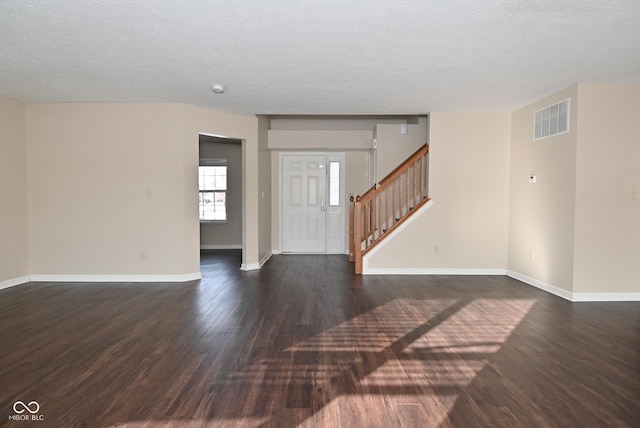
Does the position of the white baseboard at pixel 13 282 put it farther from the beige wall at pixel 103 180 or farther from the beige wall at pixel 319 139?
the beige wall at pixel 319 139

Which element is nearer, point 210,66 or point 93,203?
point 210,66

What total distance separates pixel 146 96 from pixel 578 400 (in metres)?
5.20

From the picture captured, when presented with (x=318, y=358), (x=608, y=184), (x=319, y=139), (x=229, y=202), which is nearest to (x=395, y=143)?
(x=319, y=139)

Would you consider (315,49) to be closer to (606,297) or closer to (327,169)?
(606,297)

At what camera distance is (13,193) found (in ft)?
16.5

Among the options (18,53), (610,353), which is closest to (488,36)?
(610,353)

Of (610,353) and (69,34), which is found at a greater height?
(69,34)

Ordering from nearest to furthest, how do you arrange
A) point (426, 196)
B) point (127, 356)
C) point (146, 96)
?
point (127, 356) → point (146, 96) → point (426, 196)

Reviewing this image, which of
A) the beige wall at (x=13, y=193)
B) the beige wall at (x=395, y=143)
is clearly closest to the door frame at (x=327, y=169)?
the beige wall at (x=395, y=143)

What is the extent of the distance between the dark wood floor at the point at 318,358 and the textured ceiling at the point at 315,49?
7.86ft

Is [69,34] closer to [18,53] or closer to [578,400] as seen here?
[18,53]

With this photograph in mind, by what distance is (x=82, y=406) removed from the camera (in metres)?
2.09

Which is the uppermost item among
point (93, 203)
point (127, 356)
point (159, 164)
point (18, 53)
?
point (18, 53)

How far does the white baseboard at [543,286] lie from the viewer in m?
4.39
